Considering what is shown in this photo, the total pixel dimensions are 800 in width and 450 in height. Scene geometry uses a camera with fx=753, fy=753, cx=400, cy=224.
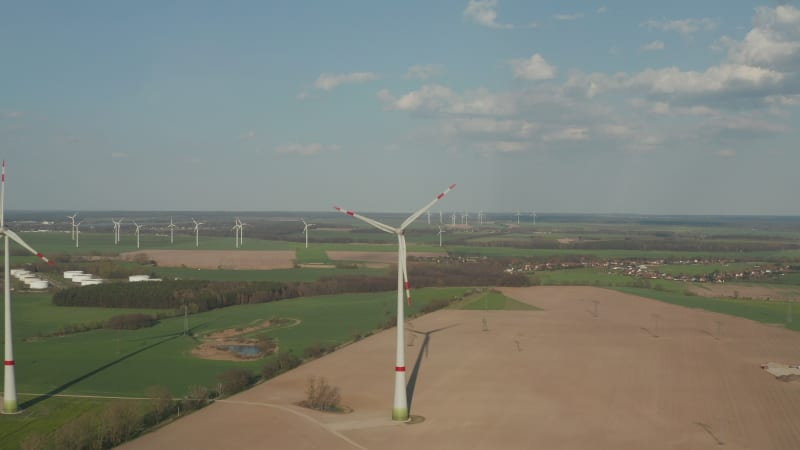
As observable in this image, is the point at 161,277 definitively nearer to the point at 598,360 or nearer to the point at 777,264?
the point at 598,360

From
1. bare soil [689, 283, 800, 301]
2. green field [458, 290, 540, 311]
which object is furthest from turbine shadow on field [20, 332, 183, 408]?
bare soil [689, 283, 800, 301]

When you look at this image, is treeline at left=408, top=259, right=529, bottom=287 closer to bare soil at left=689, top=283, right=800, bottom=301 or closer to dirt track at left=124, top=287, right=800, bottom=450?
bare soil at left=689, top=283, right=800, bottom=301

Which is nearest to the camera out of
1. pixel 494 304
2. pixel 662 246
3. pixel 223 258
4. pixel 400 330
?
pixel 400 330

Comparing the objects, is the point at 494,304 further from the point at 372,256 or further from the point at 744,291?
the point at 372,256

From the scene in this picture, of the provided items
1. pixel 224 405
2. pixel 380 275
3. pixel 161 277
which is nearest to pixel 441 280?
pixel 380 275

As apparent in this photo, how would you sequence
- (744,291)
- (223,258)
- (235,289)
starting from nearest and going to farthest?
1. (235,289)
2. (744,291)
3. (223,258)

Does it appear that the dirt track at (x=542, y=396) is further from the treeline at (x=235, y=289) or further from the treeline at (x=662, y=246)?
the treeline at (x=662, y=246)

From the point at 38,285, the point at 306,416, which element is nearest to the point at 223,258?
the point at 38,285
